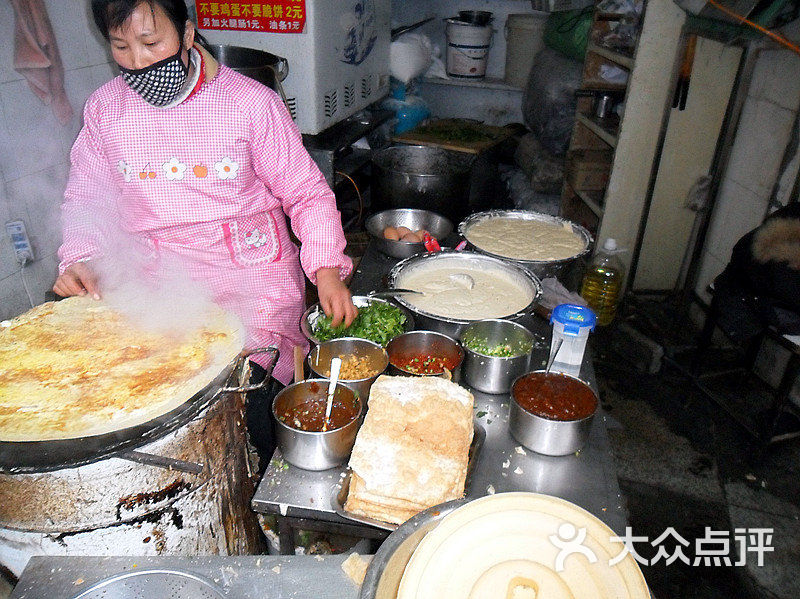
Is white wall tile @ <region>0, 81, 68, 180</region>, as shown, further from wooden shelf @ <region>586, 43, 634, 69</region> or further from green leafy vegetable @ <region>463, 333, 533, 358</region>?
wooden shelf @ <region>586, 43, 634, 69</region>

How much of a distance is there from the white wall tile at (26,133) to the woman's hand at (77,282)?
127 cm

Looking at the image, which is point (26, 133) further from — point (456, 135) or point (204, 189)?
point (456, 135)

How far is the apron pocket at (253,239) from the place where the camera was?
7.61 ft

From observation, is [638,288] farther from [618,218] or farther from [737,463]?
[737,463]

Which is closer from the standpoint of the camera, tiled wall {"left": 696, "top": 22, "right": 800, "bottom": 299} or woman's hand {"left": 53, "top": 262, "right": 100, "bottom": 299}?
woman's hand {"left": 53, "top": 262, "right": 100, "bottom": 299}

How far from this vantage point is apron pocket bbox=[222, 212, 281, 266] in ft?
7.61

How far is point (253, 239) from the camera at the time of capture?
237 cm

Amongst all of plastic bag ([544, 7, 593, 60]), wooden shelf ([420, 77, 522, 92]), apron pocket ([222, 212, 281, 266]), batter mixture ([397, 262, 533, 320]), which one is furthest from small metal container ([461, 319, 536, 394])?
wooden shelf ([420, 77, 522, 92])

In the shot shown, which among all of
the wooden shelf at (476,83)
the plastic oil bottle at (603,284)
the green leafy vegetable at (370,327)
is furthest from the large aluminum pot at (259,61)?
the wooden shelf at (476,83)

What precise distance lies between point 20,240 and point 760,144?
4.83 metres

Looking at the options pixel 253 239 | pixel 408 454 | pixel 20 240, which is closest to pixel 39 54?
pixel 20 240

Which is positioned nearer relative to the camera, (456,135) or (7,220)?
(7,220)

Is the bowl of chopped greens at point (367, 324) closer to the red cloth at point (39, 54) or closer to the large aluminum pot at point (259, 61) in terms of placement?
the large aluminum pot at point (259, 61)

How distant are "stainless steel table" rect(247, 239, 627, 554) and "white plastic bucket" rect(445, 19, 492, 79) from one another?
5.67 meters
